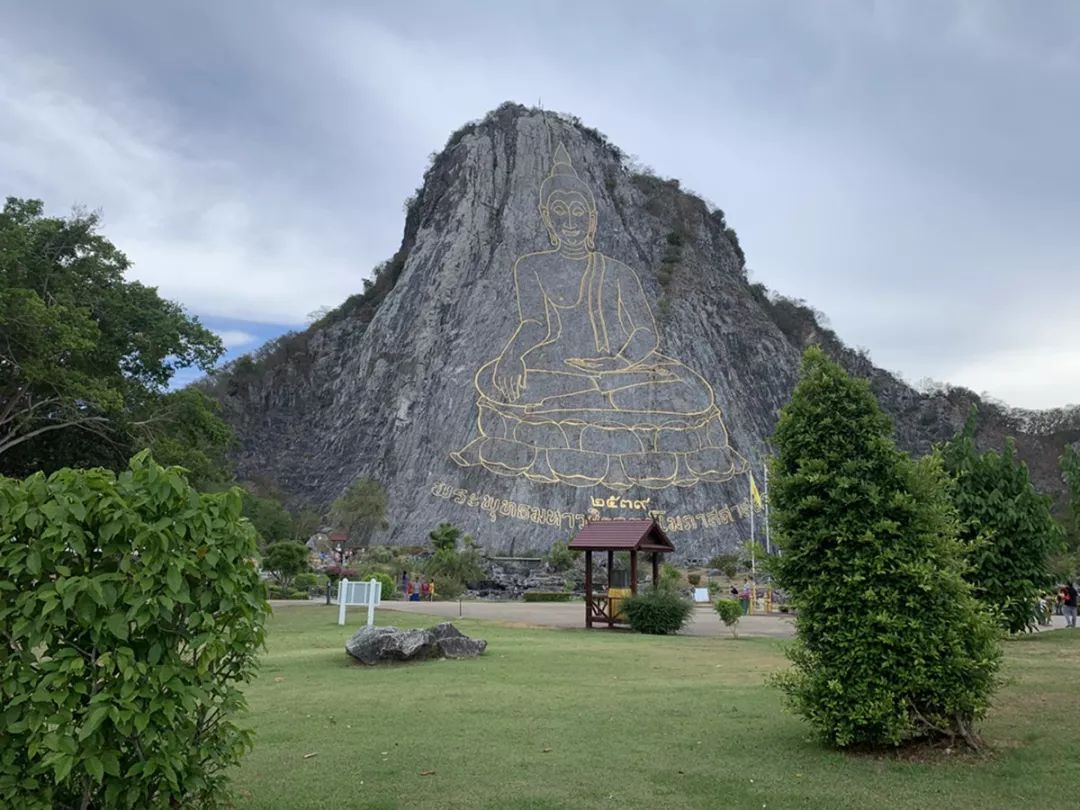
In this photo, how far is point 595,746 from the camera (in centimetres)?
634

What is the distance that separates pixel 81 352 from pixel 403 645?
13371mm

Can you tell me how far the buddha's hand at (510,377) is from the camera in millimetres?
47906

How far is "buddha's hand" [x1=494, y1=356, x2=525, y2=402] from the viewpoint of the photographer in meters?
47.9

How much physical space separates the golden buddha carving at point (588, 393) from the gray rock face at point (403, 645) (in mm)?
33476

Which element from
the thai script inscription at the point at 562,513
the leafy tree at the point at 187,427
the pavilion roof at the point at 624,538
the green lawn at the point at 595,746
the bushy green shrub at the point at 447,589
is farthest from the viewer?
the thai script inscription at the point at 562,513

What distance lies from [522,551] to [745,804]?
124ft

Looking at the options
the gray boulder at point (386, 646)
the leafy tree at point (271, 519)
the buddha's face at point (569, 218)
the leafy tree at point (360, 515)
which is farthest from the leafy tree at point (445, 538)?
the gray boulder at point (386, 646)

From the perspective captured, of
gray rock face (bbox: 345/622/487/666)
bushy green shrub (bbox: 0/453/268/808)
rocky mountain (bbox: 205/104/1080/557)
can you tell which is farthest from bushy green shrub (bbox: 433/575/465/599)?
bushy green shrub (bbox: 0/453/268/808)

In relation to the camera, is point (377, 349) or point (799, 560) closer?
point (799, 560)

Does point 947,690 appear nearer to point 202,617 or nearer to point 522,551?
point 202,617

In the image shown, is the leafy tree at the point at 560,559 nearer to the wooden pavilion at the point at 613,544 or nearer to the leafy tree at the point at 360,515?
the leafy tree at the point at 360,515

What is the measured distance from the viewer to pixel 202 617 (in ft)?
11.6

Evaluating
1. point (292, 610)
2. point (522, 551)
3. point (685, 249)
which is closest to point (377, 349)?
point (522, 551)

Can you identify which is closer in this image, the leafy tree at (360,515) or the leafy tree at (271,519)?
the leafy tree at (271,519)
